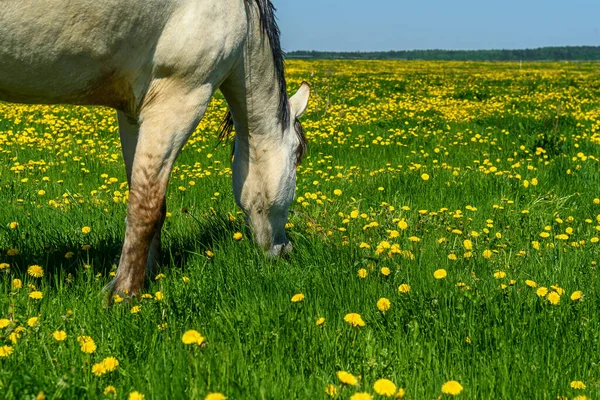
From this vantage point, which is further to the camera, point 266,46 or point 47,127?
point 47,127

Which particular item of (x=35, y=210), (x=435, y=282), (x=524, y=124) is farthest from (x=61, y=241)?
(x=524, y=124)

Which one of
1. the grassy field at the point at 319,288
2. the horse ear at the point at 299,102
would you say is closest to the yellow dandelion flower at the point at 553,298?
the grassy field at the point at 319,288

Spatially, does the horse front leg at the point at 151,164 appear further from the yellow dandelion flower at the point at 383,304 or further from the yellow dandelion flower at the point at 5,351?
the yellow dandelion flower at the point at 383,304

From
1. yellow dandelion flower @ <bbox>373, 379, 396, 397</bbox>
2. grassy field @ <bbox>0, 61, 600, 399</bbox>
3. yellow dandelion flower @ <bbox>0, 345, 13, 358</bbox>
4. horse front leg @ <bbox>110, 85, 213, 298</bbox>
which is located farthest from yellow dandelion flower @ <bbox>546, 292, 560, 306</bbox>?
yellow dandelion flower @ <bbox>0, 345, 13, 358</bbox>

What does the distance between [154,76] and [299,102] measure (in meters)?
1.28

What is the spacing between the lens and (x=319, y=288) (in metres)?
3.52

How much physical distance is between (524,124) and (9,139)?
8043 mm

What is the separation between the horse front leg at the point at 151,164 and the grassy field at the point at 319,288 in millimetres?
179

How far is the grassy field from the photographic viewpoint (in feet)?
8.13

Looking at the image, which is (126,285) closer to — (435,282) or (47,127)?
(435,282)

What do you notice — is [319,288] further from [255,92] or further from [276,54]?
[276,54]

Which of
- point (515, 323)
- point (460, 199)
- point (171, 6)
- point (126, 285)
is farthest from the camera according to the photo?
point (460, 199)

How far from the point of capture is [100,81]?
3561 mm

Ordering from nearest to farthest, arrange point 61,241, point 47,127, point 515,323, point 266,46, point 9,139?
1. point 515,323
2. point 266,46
3. point 61,241
4. point 9,139
5. point 47,127
